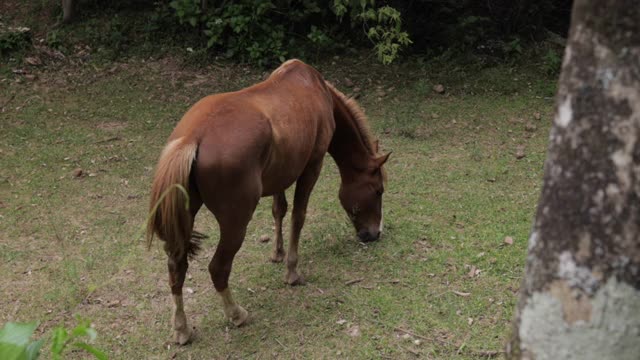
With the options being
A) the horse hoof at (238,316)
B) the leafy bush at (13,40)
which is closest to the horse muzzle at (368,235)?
the horse hoof at (238,316)

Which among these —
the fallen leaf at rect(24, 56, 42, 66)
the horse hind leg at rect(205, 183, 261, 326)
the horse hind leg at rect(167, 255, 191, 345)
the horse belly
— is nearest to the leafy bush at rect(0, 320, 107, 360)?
the horse hind leg at rect(205, 183, 261, 326)

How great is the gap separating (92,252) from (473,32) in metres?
5.86

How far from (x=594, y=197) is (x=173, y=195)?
2.29m

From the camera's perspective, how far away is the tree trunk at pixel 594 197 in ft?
3.75

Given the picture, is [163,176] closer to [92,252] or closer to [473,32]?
[92,252]

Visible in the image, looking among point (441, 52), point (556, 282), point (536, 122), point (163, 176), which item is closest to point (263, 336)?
point (163, 176)

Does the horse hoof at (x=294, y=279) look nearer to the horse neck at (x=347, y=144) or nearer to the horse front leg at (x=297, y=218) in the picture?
the horse front leg at (x=297, y=218)

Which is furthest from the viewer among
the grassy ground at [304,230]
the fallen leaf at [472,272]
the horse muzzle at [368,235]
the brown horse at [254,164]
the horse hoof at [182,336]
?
the horse muzzle at [368,235]

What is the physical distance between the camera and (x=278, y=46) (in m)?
8.12

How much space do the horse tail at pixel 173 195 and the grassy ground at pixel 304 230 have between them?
49cm

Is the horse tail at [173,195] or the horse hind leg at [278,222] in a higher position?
the horse tail at [173,195]

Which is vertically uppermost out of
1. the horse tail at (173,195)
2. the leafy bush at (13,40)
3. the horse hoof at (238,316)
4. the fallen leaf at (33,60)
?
the horse tail at (173,195)

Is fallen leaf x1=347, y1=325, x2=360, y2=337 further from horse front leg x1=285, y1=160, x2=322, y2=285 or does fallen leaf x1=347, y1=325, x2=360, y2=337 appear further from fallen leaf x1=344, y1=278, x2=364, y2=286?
horse front leg x1=285, y1=160, x2=322, y2=285

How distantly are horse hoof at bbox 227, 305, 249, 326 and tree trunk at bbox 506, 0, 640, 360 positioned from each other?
2760 mm
